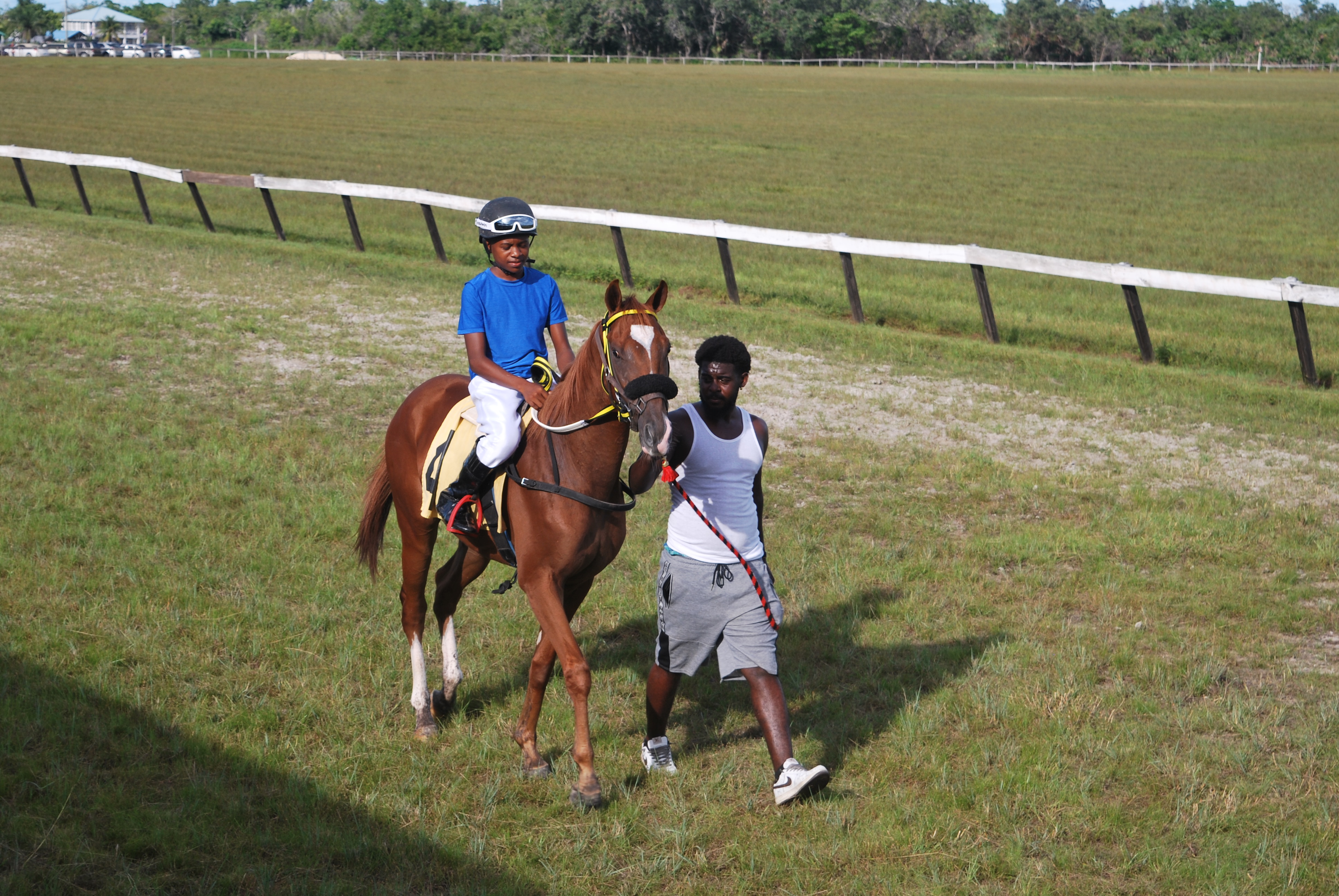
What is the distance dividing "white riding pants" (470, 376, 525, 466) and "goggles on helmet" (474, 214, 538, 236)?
65cm

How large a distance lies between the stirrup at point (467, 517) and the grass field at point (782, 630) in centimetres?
94

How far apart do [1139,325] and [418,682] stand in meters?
9.71

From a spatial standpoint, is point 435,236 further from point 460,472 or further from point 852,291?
point 460,472

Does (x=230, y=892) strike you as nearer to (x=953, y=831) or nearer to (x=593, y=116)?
(x=953, y=831)

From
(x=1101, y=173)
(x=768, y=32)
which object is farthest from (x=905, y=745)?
(x=768, y=32)

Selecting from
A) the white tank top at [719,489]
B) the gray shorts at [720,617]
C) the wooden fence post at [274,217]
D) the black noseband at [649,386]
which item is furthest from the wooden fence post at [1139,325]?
the wooden fence post at [274,217]

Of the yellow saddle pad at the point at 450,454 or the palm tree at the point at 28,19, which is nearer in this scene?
the yellow saddle pad at the point at 450,454

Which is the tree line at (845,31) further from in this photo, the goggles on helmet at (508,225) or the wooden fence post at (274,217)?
the goggles on helmet at (508,225)

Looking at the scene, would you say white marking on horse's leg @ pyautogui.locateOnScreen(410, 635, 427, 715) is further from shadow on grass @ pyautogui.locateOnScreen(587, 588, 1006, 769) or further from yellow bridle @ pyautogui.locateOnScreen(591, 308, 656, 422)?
yellow bridle @ pyautogui.locateOnScreen(591, 308, 656, 422)

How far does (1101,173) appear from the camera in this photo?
3284 cm

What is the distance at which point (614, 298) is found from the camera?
4.50 meters

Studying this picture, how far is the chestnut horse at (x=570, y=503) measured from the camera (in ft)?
14.4

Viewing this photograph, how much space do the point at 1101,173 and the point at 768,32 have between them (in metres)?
92.0

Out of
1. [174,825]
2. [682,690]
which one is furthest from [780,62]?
[174,825]
